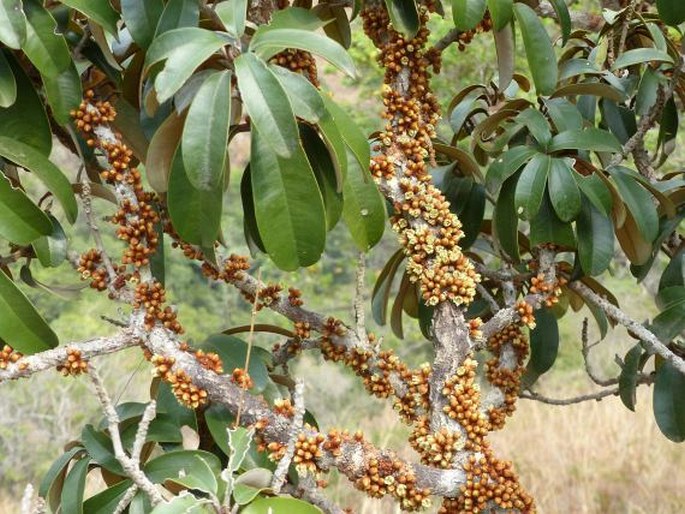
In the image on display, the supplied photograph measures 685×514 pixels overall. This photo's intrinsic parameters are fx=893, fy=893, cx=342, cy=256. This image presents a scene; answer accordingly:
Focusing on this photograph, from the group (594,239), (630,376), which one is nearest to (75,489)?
(594,239)

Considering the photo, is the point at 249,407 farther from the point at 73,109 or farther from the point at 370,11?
the point at 370,11

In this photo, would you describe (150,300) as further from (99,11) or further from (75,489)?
(99,11)

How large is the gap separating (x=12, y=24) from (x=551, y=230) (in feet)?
2.86

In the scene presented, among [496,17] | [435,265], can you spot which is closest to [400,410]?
[435,265]

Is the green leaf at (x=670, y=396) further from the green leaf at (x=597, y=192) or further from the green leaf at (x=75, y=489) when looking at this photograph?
the green leaf at (x=75, y=489)

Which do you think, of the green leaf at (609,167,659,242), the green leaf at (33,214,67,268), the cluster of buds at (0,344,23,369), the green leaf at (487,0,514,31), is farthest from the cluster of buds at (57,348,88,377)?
the green leaf at (609,167,659,242)

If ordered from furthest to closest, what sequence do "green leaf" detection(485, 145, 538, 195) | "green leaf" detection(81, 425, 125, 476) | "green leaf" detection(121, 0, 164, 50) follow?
"green leaf" detection(485, 145, 538, 195)
"green leaf" detection(81, 425, 125, 476)
"green leaf" detection(121, 0, 164, 50)

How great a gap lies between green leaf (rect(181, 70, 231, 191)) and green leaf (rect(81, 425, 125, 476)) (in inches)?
19.3

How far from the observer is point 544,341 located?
1798mm

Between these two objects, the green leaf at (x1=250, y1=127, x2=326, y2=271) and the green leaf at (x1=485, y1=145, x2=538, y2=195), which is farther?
the green leaf at (x1=485, y1=145, x2=538, y2=195)

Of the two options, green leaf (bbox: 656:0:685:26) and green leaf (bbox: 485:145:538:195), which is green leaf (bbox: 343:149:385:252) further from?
green leaf (bbox: 656:0:685:26)

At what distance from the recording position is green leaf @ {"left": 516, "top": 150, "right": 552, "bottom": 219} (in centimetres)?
139

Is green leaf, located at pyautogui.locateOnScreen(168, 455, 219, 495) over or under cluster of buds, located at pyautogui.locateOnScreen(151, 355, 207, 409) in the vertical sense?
under

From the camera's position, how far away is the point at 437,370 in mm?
1371
